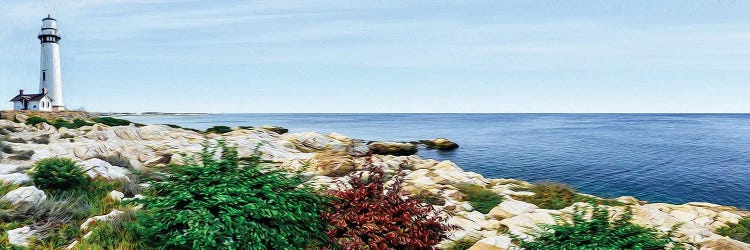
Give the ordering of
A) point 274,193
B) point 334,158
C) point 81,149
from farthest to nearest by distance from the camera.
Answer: point 334,158 → point 81,149 → point 274,193

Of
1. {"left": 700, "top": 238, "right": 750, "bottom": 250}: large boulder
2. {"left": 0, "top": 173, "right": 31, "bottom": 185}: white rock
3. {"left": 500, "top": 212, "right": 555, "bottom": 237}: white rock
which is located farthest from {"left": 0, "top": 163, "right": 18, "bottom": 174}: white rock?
{"left": 700, "top": 238, "right": 750, "bottom": 250}: large boulder

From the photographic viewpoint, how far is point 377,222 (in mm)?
7121

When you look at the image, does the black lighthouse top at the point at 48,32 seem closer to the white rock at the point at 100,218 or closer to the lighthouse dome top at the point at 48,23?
the lighthouse dome top at the point at 48,23

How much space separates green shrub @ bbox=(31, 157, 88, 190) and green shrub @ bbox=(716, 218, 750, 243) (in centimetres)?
1276

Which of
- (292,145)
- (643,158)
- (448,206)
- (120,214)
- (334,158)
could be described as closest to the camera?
(120,214)

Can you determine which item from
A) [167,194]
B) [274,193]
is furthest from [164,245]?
[274,193]

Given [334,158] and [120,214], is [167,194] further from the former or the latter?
[334,158]

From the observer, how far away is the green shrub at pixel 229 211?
254 inches

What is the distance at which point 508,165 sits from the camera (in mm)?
35375

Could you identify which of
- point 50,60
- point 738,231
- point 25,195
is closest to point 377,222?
point 25,195

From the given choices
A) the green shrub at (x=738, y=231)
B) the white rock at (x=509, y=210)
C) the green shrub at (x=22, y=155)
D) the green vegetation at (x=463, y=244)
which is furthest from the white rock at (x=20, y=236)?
the green shrub at (x=738, y=231)

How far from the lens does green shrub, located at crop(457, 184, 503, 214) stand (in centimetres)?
1113

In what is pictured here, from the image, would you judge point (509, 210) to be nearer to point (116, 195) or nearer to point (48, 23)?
point (116, 195)

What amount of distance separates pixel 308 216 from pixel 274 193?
0.62 meters
